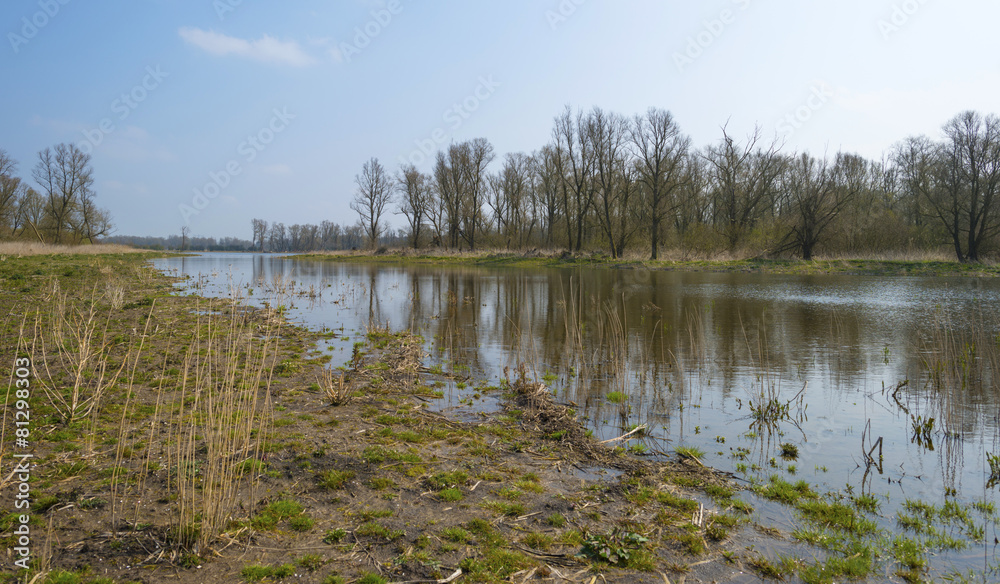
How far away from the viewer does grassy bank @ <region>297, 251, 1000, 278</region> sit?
3162 centimetres

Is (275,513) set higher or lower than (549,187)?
lower

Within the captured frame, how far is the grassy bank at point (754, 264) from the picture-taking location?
104 ft

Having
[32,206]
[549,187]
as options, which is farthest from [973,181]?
[32,206]

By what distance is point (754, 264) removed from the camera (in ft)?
123

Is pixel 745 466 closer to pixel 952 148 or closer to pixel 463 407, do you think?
pixel 463 407

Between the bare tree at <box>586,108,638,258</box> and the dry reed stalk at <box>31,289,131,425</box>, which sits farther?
the bare tree at <box>586,108,638,258</box>

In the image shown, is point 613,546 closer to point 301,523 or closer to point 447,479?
point 447,479

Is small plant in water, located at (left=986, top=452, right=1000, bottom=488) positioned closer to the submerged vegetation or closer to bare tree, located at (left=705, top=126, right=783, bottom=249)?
the submerged vegetation

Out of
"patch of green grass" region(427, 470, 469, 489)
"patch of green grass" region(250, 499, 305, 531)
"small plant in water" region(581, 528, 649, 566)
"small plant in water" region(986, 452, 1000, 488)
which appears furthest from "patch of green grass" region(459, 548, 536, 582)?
"small plant in water" region(986, 452, 1000, 488)

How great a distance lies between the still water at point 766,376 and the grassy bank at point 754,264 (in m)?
15.4

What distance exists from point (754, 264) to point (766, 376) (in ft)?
108

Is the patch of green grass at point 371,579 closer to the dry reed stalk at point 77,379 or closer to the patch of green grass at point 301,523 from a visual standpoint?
the patch of green grass at point 301,523

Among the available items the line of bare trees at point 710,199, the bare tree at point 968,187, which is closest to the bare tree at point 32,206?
the line of bare trees at point 710,199

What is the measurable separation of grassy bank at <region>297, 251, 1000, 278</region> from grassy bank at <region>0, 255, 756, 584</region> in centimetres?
3399
